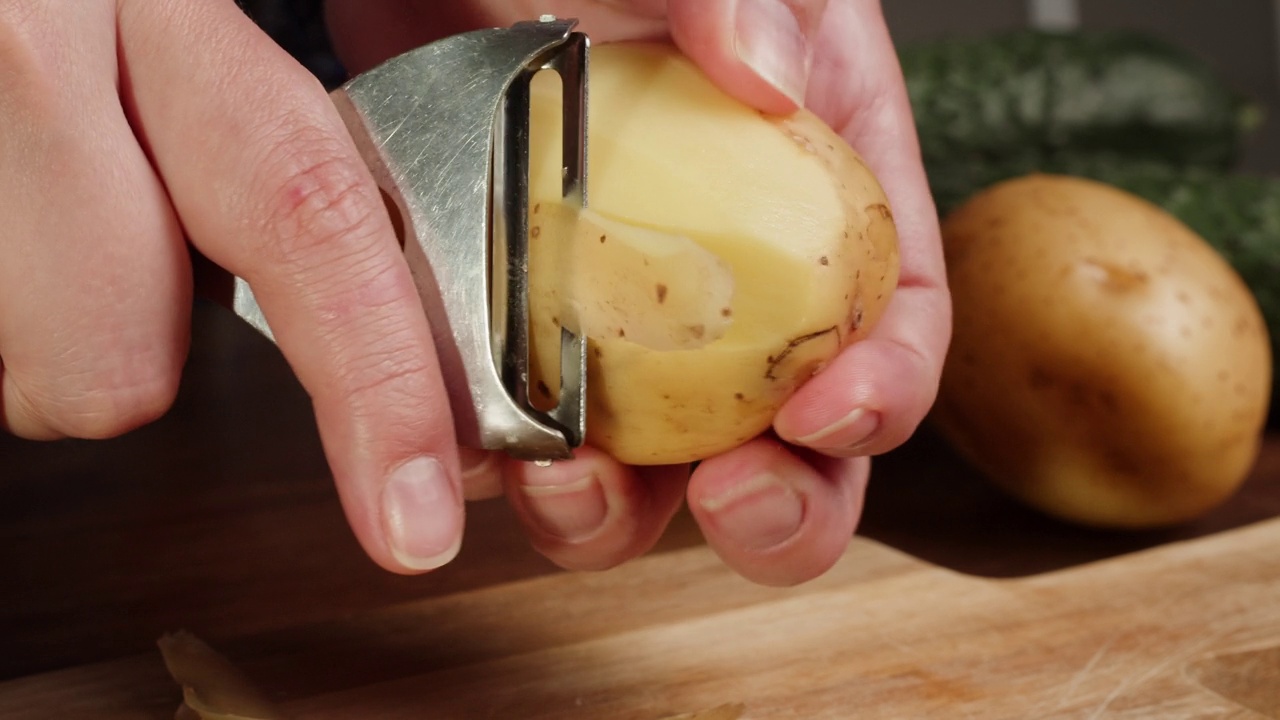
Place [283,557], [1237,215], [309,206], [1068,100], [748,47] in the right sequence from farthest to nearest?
[1068,100], [1237,215], [283,557], [748,47], [309,206]

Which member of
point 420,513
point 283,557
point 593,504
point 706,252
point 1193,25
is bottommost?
point 1193,25

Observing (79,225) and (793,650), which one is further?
(793,650)

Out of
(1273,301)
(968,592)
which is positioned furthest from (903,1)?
(968,592)

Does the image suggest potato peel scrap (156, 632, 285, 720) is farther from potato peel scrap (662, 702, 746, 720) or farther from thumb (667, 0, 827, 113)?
thumb (667, 0, 827, 113)

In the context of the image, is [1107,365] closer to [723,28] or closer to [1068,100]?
[723,28]

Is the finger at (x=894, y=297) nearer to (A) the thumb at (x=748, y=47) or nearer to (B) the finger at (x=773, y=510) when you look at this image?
(B) the finger at (x=773, y=510)

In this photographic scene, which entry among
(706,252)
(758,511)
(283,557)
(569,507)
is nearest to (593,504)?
(569,507)

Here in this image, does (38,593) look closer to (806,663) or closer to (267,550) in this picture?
(267,550)

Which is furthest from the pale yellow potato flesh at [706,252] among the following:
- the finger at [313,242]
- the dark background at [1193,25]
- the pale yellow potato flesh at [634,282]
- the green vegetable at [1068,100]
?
the dark background at [1193,25]
